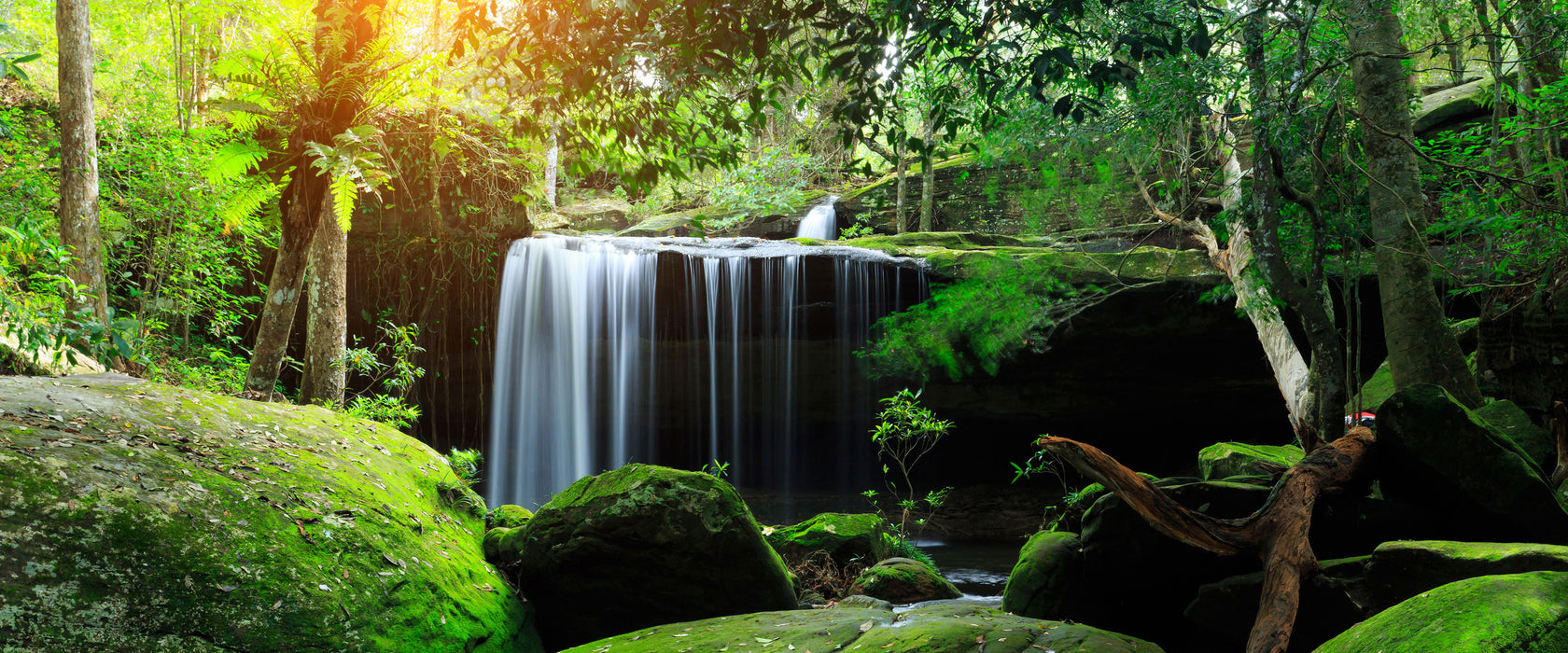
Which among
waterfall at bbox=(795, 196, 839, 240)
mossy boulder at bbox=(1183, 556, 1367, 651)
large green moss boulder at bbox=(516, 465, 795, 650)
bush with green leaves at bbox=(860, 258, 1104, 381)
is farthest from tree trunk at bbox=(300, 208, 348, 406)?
waterfall at bbox=(795, 196, 839, 240)

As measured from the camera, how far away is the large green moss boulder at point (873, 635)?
10.6 feet

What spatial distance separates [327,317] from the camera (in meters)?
6.62

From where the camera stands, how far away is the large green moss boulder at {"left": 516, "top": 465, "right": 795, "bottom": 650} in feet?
14.7

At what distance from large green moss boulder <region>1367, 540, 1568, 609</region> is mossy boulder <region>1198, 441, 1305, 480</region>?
152cm

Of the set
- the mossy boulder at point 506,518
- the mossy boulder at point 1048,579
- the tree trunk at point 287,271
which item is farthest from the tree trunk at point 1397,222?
the tree trunk at point 287,271

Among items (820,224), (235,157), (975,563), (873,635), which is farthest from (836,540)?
(820,224)

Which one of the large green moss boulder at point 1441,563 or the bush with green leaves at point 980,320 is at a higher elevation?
the bush with green leaves at point 980,320

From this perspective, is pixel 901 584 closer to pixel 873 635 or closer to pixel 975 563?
pixel 873 635

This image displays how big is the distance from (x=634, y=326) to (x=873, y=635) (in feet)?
29.2

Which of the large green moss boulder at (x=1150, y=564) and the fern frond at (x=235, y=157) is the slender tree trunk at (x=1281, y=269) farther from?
the fern frond at (x=235, y=157)

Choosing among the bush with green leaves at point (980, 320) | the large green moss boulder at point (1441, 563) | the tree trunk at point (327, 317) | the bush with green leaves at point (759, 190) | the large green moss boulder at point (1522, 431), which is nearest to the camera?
the large green moss boulder at point (1441, 563)

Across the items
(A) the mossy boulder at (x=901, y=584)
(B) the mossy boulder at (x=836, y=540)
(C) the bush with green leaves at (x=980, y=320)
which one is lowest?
(A) the mossy boulder at (x=901, y=584)

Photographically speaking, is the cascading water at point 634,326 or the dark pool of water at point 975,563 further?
the cascading water at point 634,326

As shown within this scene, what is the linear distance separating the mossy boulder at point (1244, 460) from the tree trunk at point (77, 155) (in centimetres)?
904
